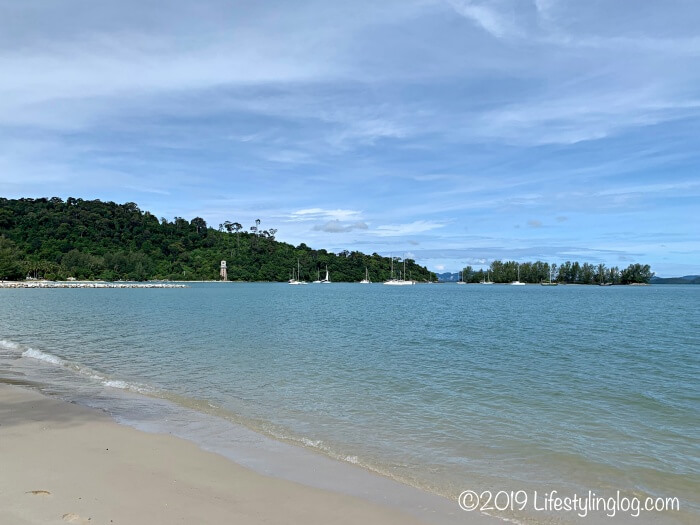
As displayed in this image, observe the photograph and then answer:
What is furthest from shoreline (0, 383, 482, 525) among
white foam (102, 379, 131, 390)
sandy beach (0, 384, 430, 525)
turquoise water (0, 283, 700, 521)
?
white foam (102, 379, 131, 390)

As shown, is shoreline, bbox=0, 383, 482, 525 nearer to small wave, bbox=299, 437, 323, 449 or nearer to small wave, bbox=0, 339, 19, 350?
small wave, bbox=299, 437, 323, 449

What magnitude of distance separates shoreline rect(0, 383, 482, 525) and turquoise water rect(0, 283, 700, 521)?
170cm

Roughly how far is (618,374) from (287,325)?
22.8m

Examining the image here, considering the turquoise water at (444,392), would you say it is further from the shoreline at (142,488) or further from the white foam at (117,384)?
the shoreline at (142,488)

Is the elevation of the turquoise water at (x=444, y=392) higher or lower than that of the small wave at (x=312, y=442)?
lower

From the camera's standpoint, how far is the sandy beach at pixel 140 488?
19.1 ft

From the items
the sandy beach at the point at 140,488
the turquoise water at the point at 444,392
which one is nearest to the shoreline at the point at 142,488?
the sandy beach at the point at 140,488

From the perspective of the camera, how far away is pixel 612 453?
364 inches

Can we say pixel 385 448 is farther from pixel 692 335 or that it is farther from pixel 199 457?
pixel 692 335

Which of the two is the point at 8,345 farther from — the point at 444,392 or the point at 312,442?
the point at 312,442

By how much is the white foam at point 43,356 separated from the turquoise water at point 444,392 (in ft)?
0.23

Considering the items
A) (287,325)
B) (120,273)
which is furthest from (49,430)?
(120,273)

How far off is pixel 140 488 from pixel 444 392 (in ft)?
30.9

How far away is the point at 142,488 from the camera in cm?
664
